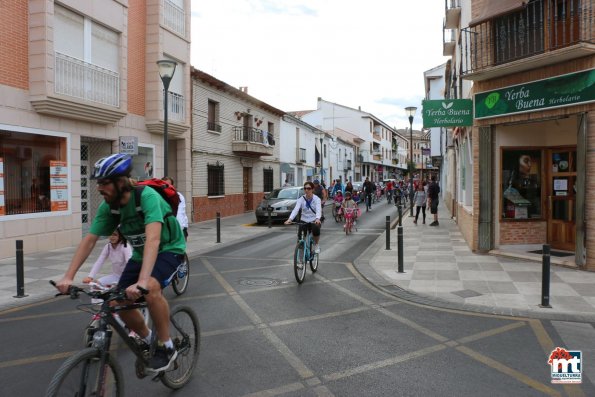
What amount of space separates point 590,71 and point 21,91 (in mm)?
12200

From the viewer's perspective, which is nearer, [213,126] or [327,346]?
[327,346]

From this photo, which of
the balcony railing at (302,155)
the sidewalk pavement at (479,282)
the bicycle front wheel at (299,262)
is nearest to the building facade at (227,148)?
the balcony railing at (302,155)

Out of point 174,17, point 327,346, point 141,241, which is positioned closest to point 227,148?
point 174,17

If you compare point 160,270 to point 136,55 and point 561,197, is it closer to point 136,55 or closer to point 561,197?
point 561,197

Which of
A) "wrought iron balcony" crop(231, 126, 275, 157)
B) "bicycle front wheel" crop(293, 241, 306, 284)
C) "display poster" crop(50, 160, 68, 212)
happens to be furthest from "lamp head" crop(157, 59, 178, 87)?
"wrought iron balcony" crop(231, 126, 275, 157)

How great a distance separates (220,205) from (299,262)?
47.1 feet

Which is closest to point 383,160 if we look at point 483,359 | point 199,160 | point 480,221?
point 199,160

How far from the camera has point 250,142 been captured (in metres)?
23.8

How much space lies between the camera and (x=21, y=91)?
10961 mm

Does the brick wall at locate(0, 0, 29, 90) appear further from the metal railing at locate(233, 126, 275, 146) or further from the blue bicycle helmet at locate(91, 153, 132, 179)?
the metal railing at locate(233, 126, 275, 146)

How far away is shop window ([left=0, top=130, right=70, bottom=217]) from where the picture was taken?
10.7 meters

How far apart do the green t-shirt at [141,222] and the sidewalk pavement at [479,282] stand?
4.48 metres

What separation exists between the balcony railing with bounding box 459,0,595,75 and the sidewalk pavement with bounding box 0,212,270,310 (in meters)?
8.31

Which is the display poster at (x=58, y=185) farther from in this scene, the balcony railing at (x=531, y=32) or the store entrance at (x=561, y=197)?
the store entrance at (x=561, y=197)
